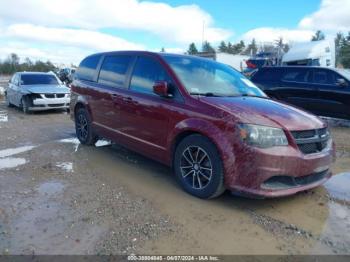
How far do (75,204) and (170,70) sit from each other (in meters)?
2.17

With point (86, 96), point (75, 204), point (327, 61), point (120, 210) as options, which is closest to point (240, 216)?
point (120, 210)

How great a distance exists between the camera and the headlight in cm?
416

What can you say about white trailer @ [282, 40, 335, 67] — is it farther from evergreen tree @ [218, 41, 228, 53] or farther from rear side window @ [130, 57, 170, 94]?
evergreen tree @ [218, 41, 228, 53]

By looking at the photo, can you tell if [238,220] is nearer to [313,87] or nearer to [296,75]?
[313,87]

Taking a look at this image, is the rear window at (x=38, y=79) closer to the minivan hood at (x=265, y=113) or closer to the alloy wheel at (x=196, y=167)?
the alloy wheel at (x=196, y=167)

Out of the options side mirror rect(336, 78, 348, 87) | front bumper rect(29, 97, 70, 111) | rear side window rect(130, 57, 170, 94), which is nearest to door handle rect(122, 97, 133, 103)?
rear side window rect(130, 57, 170, 94)

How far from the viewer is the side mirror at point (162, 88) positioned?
4.93 m

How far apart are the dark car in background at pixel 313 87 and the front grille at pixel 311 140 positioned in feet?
20.6

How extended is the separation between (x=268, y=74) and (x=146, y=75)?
282 inches

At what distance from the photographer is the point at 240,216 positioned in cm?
427

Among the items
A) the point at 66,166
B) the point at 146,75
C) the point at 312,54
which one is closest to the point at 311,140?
the point at 146,75

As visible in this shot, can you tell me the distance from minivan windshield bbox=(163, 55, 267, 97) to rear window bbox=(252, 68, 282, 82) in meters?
6.11

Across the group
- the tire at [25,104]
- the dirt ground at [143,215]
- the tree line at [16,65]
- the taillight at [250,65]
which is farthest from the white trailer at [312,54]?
the tree line at [16,65]

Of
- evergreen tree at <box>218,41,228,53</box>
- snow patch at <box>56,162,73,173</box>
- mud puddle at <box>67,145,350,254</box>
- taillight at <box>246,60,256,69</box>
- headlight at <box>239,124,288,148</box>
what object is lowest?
mud puddle at <box>67,145,350,254</box>
